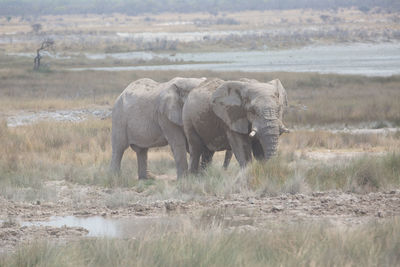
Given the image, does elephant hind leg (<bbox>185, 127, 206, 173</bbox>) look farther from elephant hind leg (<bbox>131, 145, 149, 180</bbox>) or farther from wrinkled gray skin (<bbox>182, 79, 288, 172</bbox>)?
elephant hind leg (<bbox>131, 145, 149, 180</bbox>)

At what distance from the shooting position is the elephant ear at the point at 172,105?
12133 mm

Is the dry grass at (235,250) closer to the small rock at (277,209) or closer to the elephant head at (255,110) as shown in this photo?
the small rock at (277,209)

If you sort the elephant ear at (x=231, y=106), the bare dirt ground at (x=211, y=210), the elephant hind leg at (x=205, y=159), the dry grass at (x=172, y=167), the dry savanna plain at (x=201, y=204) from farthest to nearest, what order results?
the elephant hind leg at (x=205, y=159), the elephant ear at (x=231, y=106), the dry grass at (x=172, y=167), the bare dirt ground at (x=211, y=210), the dry savanna plain at (x=201, y=204)

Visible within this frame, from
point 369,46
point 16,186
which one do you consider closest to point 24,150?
point 16,186

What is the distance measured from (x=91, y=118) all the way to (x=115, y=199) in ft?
48.9

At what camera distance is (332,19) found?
504 ft

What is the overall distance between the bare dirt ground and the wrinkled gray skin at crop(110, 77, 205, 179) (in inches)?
68.0

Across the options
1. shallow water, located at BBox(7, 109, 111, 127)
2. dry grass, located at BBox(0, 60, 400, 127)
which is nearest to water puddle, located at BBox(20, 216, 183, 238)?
dry grass, located at BBox(0, 60, 400, 127)

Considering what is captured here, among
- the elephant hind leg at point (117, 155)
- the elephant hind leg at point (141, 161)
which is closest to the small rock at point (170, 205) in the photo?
the elephant hind leg at point (141, 161)

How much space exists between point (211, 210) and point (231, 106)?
2.36m

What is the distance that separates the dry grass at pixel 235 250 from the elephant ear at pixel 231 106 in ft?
13.3

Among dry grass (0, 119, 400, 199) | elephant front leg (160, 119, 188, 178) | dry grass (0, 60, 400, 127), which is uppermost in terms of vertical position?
elephant front leg (160, 119, 188, 178)

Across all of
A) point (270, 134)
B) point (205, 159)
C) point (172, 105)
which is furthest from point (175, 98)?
point (270, 134)

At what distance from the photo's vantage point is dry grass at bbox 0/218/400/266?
624 centimetres
